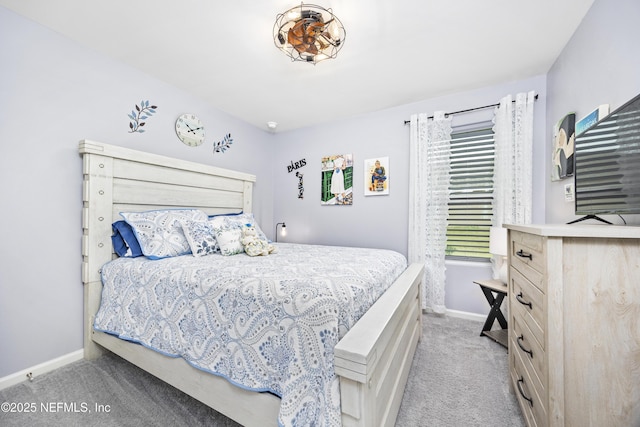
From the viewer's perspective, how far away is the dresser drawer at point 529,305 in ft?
3.34

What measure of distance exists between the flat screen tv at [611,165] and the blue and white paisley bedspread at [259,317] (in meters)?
1.14

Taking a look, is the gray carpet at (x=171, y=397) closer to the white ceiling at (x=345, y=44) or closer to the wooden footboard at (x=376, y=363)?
the wooden footboard at (x=376, y=363)

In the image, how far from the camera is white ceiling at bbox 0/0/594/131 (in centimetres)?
170

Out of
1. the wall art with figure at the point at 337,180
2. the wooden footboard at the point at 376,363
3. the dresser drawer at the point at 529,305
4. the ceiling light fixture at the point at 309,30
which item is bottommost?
the wooden footboard at the point at 376,363

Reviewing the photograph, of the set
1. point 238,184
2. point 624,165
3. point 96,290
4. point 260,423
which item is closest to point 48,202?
point 96,290

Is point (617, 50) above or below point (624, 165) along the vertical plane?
above

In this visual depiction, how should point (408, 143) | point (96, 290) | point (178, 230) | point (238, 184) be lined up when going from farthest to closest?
point (238, 184)
point (408, 143)
point (178, 230)
point (96, 290)

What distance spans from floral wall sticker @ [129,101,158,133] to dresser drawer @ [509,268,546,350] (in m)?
3.15

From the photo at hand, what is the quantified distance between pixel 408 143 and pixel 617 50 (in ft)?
5.74

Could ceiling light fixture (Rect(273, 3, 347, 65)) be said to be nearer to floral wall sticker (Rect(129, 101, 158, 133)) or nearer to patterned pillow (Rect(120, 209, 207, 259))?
floral wall sticker (Rect(129, 101, 158, 133))

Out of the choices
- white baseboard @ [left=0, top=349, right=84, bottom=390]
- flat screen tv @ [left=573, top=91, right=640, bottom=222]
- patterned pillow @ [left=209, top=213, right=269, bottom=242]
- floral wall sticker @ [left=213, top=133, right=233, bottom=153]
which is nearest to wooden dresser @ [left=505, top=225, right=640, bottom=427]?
flat screen tv @ [left=573, top=91, right=640, bottom=222]

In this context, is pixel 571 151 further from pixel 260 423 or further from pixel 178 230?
pixel 178 230

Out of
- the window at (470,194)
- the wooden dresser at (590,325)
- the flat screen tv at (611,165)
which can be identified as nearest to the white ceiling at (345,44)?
the window at (470,194)

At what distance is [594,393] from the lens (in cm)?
88
